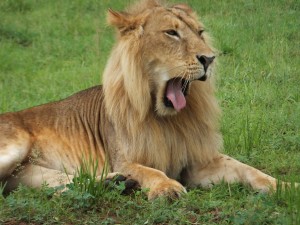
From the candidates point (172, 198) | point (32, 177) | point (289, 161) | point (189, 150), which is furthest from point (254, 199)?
point (32, 177)

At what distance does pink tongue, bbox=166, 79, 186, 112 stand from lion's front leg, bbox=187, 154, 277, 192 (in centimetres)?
47

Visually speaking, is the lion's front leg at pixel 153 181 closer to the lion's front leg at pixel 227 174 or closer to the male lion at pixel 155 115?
the male lion at pixel 155 115

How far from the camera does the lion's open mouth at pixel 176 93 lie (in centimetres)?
492

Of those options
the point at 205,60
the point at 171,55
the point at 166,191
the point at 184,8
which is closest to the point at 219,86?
the point at 184,8

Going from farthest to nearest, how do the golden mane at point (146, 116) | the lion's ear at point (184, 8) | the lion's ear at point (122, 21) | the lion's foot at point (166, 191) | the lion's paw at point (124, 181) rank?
the lion's ear at point (184, 8) < the lion's ear at point (122, 21) < the golden mane at point (146, 116) < the lion's paw at point (124, 181) < the lion's foot at point (166, 191)

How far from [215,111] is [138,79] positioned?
0.59 meters

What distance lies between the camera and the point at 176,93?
16.3 ft

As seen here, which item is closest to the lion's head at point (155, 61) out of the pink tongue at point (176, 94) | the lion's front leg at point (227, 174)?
the pink tongue at point (176, 94)

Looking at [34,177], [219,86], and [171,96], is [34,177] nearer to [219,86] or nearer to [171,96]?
[171,96]

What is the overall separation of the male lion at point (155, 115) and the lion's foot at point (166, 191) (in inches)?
6.9

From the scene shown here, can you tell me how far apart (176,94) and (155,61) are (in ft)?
0.82

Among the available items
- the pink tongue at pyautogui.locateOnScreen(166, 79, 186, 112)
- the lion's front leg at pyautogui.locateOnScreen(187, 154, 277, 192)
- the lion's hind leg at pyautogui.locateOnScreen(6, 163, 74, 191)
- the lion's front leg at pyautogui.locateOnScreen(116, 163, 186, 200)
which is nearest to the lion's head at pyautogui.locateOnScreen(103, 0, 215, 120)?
the pink tongue at pyautogui.locateOnScreen(166, 79, 186, 112)

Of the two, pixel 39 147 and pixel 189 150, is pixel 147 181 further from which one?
pixel 39 147

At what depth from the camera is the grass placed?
13.7 feet
